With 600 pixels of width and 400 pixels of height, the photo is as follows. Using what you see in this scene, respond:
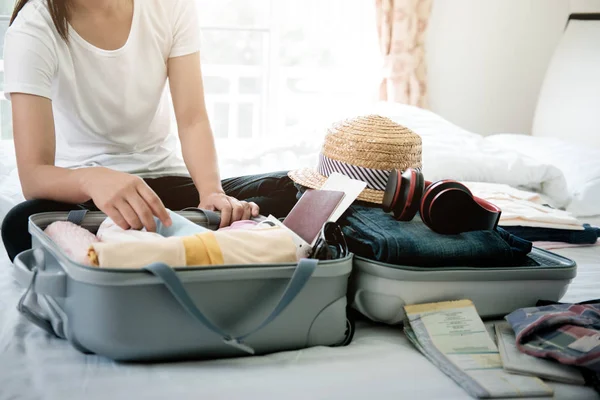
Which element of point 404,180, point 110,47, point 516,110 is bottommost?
point 516,110

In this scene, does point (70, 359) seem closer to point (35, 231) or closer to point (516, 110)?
point (35, 231)

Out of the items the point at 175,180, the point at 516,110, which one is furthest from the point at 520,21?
the point at 175,180

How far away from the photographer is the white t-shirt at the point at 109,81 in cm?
120

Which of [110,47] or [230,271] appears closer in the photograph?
[230,271]

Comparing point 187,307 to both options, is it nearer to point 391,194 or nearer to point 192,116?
point 391,194

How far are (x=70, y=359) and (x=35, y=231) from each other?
217 millimetres

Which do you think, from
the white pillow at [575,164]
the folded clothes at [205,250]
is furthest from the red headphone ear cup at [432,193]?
the white pillow at [575,164]

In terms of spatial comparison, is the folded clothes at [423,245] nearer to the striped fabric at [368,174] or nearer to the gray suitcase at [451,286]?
the gray suitcase at [451,286]

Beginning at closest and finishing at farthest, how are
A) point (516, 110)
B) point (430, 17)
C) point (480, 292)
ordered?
point (480, 292) → point (430, 17) → point (516, 110)

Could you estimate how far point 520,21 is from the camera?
10.0 ft

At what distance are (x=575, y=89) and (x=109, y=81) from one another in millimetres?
1981

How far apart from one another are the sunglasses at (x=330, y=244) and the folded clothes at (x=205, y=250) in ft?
0.13

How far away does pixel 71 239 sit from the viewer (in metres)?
0.92

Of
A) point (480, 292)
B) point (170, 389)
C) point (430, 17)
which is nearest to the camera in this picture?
point (170, 389)
